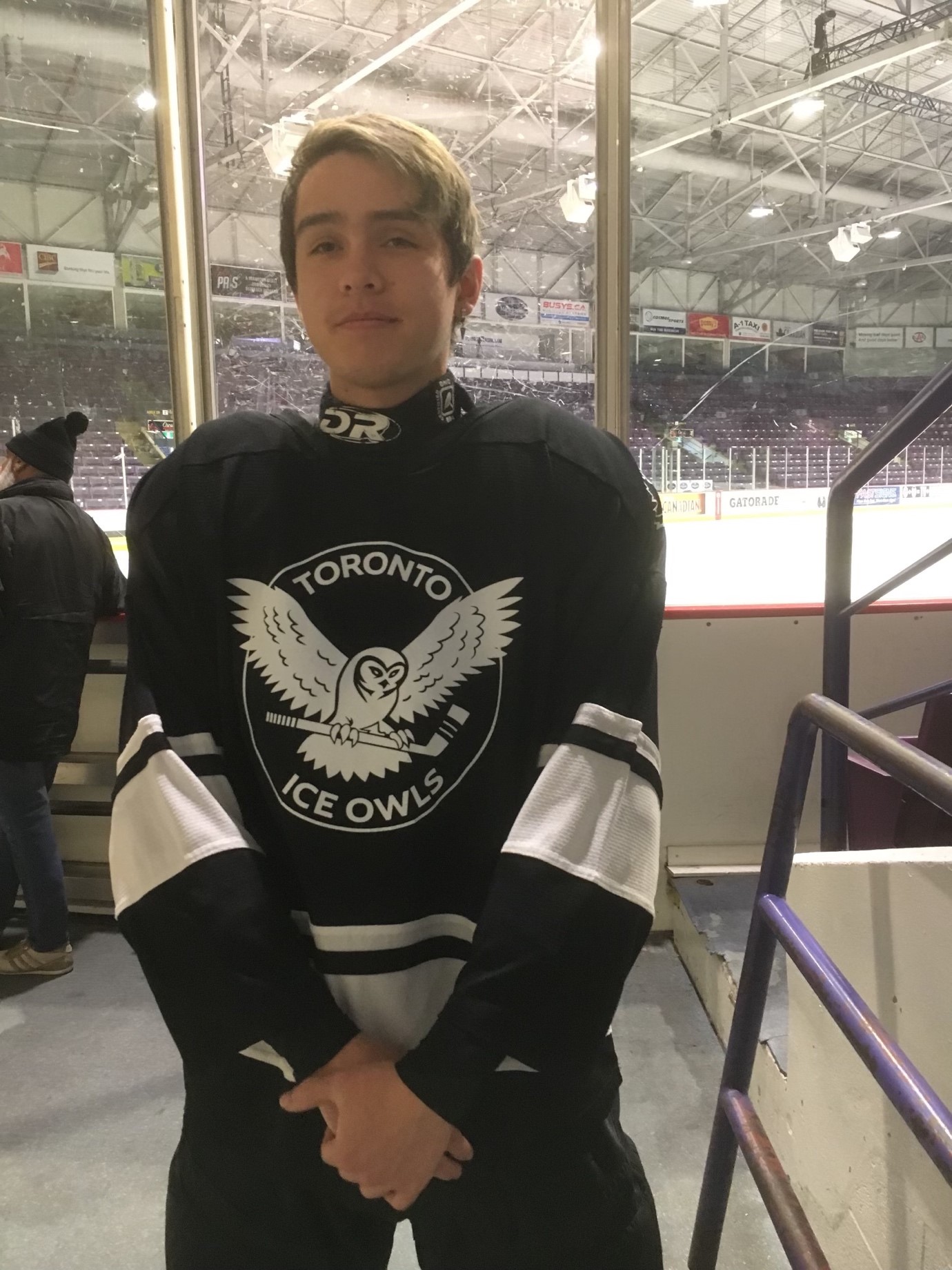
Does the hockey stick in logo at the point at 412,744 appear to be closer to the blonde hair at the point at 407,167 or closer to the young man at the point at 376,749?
the young man at the point at 376,749

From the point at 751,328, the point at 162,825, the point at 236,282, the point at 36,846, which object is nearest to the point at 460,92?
the point at 236,282

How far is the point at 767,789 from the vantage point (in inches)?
98.8

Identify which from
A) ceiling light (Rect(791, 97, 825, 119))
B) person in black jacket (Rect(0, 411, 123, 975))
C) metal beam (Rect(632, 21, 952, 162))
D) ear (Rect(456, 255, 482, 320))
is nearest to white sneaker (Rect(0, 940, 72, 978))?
person in black jacket (Rect(0, 411, 123, 975))

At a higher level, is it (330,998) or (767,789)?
→ (330,998)

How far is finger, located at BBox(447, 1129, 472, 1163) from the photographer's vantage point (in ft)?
2.20

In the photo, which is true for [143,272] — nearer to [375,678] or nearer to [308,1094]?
[375,678]

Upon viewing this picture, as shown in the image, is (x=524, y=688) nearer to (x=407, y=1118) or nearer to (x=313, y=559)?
(x=313, y=559)

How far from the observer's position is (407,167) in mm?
715

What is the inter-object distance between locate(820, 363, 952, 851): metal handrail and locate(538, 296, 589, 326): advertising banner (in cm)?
126

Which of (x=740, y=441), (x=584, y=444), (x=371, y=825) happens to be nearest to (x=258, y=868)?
(x=371, y=825)

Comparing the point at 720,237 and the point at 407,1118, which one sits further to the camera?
the point at 720,237

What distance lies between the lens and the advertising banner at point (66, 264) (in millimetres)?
2834

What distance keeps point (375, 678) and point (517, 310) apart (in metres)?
2.04

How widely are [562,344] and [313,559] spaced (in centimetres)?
213
